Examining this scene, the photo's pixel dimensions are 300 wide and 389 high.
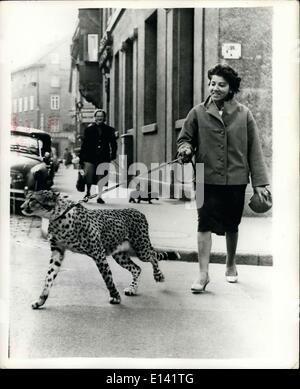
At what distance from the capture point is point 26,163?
3.92 metres

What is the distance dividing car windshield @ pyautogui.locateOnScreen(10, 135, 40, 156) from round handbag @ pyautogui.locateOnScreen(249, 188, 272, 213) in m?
1.16

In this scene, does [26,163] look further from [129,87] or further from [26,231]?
[129,87]

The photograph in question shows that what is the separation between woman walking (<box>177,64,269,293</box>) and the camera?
153 inches

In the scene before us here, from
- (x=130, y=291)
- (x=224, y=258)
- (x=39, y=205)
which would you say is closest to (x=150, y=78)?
(x=39, y=205)

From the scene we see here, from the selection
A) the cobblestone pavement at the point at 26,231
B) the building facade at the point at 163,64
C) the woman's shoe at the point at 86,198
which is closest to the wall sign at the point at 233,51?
the building facade at the point at 163,64

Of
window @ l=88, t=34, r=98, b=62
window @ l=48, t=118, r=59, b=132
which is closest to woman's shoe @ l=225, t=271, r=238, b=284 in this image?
window @ l=48, t=118, r=59, b=132

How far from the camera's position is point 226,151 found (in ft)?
12.8

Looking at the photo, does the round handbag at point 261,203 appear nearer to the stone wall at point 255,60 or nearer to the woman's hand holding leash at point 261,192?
the woman's hand holding leash at point 261,192

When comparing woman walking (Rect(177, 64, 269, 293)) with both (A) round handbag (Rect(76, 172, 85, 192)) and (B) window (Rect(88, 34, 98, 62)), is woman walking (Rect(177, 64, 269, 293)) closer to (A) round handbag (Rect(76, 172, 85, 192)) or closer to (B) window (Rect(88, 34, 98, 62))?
(A) round handbag (Rect(76, 172, 85, 192))

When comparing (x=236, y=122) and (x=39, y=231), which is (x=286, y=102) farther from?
(x=39, y=231)

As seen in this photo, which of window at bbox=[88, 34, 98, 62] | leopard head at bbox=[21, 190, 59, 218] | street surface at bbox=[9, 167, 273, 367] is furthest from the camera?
window at bbox=[88, 34, 98, 62]

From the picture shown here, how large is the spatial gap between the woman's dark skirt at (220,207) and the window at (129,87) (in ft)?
2.04
